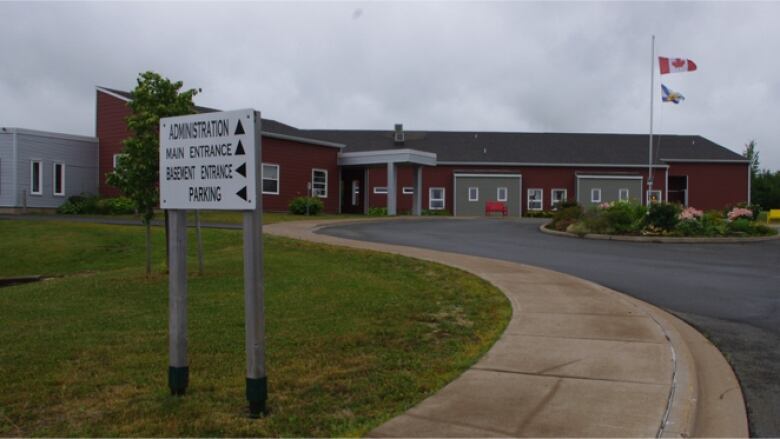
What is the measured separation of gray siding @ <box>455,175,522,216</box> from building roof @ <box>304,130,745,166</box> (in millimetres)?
1676

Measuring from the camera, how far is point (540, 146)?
49000 millimetres

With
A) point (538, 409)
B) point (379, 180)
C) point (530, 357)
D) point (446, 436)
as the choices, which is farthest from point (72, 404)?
point (379, 180)

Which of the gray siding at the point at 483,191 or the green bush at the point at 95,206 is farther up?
the gray siding at the point at 483,191

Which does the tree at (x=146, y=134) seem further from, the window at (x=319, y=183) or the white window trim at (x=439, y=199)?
the white window trim at (x=439, y=199)

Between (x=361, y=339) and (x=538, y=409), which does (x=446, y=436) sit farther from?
(x=361, y=339)

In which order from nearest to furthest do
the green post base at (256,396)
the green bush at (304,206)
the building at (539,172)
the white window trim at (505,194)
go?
1. the green post base at (256,396)
2. the green bush at (304,206)
3. the white window trim at (505,194)
4. the building at (539,172)

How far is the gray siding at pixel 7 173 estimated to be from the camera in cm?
3028

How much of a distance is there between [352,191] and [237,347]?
33.0 m

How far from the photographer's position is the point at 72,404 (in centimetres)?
534

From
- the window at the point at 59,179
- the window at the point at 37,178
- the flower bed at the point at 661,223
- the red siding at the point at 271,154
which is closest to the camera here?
the flower bed at the point at 661,223

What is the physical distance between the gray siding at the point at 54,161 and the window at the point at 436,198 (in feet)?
68.0

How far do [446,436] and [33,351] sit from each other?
476cm

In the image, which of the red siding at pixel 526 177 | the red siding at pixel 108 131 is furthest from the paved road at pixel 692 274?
the red siding at pixel 526 177

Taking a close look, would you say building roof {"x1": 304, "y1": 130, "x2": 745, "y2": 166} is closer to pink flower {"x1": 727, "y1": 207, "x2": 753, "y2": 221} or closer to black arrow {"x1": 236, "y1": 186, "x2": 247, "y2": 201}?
→ pink flower {"x1": 727, "y1": 207, "x2": 753, "y2": 221}
